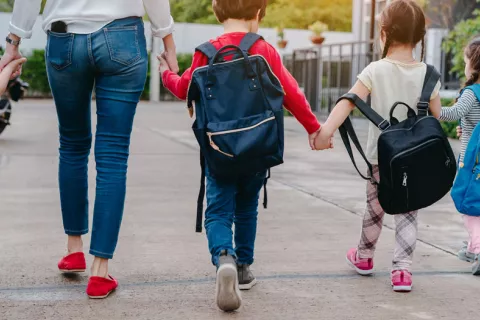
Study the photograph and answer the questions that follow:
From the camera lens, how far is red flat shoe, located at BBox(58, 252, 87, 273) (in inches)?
156

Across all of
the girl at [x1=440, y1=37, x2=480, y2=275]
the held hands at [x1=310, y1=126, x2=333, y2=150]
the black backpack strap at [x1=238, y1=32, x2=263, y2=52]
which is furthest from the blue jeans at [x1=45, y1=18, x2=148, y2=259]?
the girl at [x1=440, y1=37, x2=480, y2=275]

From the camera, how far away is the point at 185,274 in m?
4.09

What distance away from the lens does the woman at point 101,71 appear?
3521 millimetres

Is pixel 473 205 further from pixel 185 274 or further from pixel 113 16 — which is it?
pixel 113 16

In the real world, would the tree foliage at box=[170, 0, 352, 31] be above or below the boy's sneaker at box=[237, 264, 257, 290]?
below

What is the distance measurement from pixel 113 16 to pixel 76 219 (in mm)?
1024

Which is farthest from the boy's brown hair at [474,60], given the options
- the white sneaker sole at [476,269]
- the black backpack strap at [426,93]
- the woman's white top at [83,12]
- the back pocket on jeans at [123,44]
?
the back pocket on jeans at [123,44]

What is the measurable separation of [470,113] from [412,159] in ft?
3.16

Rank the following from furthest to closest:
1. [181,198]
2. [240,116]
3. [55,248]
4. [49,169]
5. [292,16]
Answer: [292,16]
[49,169]
[181,198]
[55,248]
[240,116]

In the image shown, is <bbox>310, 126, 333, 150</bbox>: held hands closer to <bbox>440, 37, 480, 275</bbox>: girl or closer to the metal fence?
<bbox>440, 37, 480, 275</bbox>: girl

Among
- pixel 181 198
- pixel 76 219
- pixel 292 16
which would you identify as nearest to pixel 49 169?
pixel 181 198

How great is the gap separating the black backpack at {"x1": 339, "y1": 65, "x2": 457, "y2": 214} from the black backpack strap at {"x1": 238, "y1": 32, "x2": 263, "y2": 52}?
23.4 inches

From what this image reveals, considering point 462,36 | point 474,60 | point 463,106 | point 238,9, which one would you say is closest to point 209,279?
point 238,9

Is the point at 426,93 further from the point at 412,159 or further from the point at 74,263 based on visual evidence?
the point at 74,263
